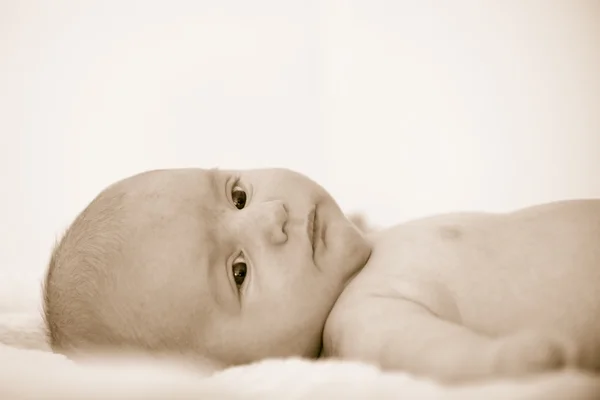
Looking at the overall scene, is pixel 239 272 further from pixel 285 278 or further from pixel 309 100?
pixel 309 100

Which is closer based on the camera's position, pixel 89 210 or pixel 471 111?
pixel 89 210

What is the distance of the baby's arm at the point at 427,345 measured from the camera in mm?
564

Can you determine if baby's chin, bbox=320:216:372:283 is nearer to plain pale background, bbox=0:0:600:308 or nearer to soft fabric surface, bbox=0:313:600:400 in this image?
soft fabric surface, bbox=0:313:600:400

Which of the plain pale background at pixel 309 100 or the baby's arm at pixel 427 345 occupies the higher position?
the plain pale background at pixel 309 100

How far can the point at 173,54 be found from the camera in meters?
→ 1.66

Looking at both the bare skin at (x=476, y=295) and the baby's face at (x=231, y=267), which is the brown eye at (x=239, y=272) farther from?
the bare skin at (x=476, y=295)

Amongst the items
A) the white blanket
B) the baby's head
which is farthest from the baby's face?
the white blanket

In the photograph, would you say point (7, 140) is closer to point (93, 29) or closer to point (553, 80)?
point (93, 29)

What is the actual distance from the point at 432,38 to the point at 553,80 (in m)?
0.41

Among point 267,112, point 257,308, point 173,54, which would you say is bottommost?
point 257,308

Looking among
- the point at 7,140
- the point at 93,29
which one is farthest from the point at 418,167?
the point at 7,140

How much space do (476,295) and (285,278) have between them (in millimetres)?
306

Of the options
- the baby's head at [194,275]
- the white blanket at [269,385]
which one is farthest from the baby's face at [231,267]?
the white blanket at [269,385]

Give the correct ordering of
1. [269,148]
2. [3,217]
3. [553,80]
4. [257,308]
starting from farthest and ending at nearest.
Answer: [269,148] → [3,217] → [553,80] → [257,308]
